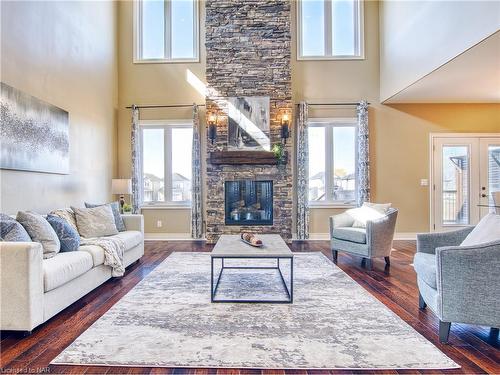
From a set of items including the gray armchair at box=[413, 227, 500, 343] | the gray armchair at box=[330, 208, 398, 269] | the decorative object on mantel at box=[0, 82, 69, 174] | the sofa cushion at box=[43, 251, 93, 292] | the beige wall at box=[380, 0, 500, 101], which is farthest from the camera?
the gray armchair at box=[330, 208, 398, 269]

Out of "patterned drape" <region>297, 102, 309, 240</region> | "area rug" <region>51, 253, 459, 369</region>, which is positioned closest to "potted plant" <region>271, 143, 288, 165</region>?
"patterned drape" <region>297, 102, 309, 240</region>

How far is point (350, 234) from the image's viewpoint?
4.49 m

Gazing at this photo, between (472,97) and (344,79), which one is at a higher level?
(344,79)

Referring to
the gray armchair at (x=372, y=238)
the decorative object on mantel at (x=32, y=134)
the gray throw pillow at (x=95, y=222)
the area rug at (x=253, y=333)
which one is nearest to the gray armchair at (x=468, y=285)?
the area rug at (x=253, y=333)

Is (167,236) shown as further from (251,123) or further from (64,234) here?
(64,234)

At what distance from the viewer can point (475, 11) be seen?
348cm

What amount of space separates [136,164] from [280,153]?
9.59 feet

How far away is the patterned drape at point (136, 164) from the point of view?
6.37 m

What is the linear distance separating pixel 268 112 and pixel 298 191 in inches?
65.3

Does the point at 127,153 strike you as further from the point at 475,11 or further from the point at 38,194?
the point at 475,11

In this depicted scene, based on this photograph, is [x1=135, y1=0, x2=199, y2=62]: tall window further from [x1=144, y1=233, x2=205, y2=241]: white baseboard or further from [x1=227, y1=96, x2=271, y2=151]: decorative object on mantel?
[x1=144, y1=233, x2=205, y2=241]: white baseboard

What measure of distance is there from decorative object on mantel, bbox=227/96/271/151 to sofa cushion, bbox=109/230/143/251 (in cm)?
246

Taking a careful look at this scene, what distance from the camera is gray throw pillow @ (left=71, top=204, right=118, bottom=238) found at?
4066 millimetres

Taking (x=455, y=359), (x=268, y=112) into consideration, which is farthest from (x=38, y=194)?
(x=455, y=359)
